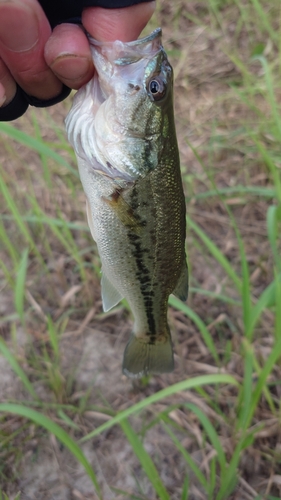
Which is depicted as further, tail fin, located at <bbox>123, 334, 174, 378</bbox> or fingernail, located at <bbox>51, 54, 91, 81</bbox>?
tail fin, located at <bbox>123, 334, 174, 378</bbox>

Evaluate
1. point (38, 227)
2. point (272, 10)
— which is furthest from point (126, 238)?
point (272, 10)

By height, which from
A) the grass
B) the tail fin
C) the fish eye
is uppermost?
the fish eye

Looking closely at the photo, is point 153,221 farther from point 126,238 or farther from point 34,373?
point 34,373

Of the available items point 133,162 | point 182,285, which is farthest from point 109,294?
point 133,162

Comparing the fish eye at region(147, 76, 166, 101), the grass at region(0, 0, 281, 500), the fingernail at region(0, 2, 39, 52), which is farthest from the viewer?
the grass at region(0, 0, 281, 500)

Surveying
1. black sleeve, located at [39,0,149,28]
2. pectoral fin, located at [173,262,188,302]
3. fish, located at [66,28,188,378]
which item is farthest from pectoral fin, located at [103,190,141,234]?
black sleeve, located at [39,0,149,28]

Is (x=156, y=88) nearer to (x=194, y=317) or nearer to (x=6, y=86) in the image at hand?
(x=6, y=86)

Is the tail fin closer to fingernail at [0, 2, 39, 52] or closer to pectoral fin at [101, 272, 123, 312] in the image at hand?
pectoral fin at [101, 272, 123, 312]
